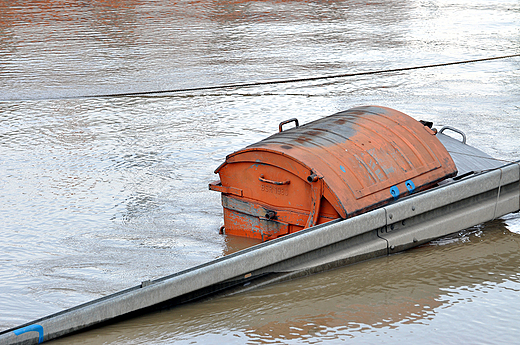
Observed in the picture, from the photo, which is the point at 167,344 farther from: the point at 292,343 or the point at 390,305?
the point at 390,305

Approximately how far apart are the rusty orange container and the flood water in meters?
0.45

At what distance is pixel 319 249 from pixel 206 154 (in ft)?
12.3

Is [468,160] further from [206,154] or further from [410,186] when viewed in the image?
[206,154]

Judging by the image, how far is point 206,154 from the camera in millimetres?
8781

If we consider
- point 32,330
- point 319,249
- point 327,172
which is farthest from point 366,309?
point 32,330

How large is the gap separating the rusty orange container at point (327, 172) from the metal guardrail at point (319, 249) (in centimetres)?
21

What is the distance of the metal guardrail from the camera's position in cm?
452

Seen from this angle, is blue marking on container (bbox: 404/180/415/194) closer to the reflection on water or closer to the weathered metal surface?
the reflection on water

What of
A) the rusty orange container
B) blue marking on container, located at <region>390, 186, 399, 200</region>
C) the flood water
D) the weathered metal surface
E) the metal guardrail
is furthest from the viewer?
the weathered metal surface

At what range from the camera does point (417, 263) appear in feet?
18.6

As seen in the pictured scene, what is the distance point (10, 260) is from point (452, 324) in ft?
12.9

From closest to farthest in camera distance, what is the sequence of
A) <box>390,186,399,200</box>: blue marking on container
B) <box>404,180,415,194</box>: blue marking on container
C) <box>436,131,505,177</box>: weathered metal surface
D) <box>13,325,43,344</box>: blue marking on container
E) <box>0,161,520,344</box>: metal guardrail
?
<box>13,325,43,344</box>: blue marking on container < <box>0,161,520,344</box>: metal guardrail < <box>390,186,399,200</box>: blue marking on container < <box>404,180,415,194</box>: blue marking on container < <box>436,131,505,177</box>: weathered metal surface

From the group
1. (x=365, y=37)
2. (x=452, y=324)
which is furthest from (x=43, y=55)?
(x=452, y=324)

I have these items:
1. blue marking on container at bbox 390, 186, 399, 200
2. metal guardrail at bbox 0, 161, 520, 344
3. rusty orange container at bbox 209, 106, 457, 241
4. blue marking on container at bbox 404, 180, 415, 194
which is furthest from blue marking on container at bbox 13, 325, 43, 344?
blue marking on container at bbox 404, 180, 415, 194
